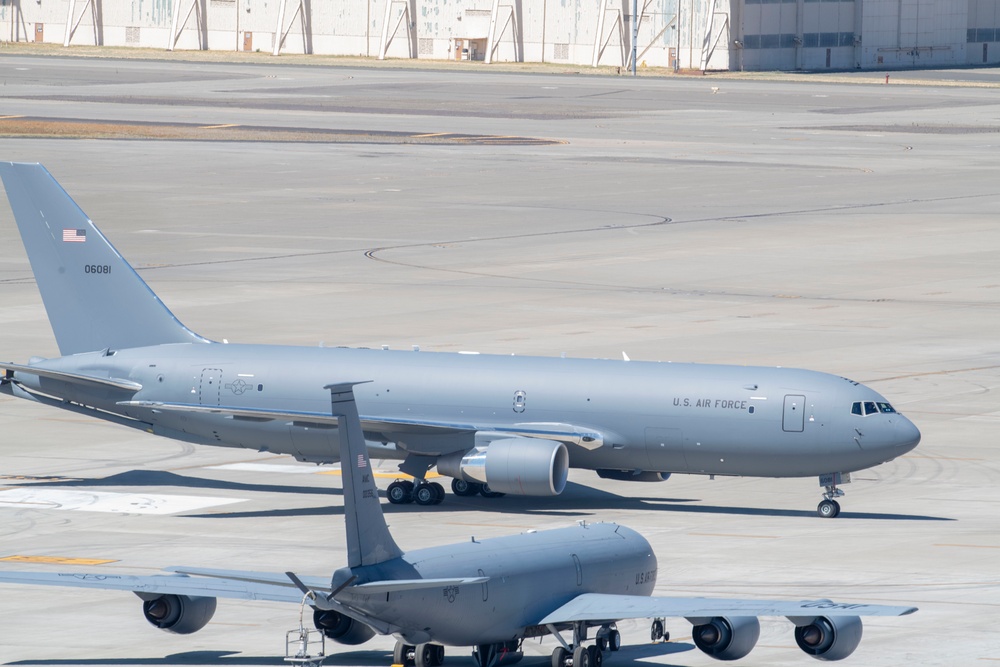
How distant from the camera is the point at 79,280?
47.3m

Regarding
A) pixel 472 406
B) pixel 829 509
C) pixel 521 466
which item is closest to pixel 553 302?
pixel 472 406

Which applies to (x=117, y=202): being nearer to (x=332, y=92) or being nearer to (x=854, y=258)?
(x=854, y=258)

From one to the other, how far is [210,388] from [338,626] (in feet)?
64.8

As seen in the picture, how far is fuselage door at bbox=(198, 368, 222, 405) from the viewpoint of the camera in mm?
44281

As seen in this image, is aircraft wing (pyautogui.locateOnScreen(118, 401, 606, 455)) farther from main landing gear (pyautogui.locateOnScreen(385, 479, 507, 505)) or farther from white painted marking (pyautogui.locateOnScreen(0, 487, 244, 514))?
white painted marking (pyautogui.locateOnScreen(0, 487, 244, 514))

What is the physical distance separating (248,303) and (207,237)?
22732 mm

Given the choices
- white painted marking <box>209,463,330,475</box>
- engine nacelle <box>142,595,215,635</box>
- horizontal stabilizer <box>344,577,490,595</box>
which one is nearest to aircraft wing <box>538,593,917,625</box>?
horizontal stabilizer <box>344,577,490,595</box>

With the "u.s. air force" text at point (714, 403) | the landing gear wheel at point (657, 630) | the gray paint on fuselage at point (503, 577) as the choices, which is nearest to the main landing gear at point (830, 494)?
the "u.s. air force" text at point (714, 403)

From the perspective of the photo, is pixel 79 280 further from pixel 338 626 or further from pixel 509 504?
pixel 338 626

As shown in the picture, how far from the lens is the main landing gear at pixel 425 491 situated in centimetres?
4272

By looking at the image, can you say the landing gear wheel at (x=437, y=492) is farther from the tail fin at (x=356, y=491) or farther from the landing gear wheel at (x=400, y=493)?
the tail fin at (x=356, y=491)

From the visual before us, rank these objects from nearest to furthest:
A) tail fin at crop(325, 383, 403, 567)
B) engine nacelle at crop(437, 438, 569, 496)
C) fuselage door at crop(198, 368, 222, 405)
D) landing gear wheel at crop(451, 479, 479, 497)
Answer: tail fin at crop(325, 383, 403, 567), engine nacelle at crop(437, 438, 569, 496), landing gear wheel at crop(451, 479, 479, 497), fuselage door at crop(198, 368, 222, 405)

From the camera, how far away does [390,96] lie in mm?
189750

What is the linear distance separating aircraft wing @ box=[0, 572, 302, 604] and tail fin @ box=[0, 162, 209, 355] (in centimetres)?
Answer: 2101
